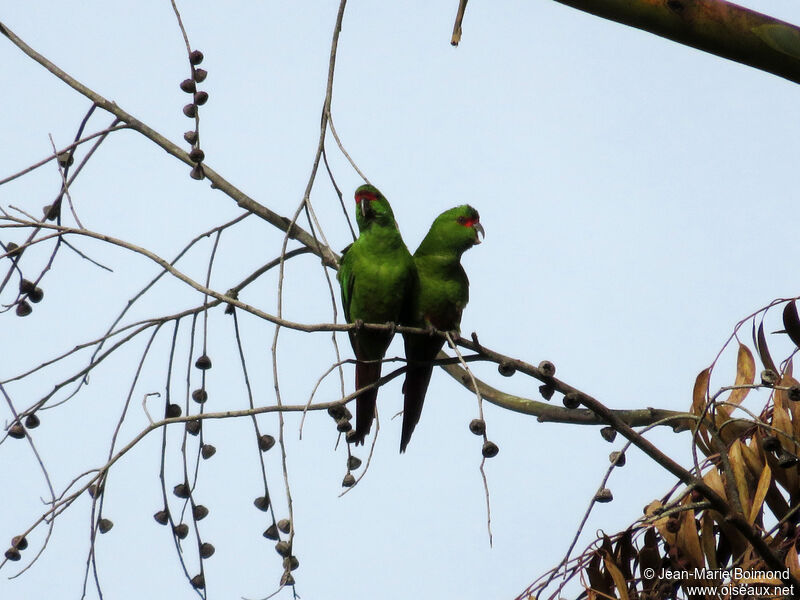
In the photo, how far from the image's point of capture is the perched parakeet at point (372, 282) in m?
4.32

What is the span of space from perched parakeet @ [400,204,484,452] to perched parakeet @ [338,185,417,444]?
0.29 ft

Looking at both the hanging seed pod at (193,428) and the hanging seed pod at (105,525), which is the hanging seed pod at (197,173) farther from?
the hanging seed pod at (105,525)

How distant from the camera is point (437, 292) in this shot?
4410 mm

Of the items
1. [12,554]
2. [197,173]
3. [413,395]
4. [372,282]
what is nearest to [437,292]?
[372,282]

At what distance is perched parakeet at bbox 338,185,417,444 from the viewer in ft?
14.2

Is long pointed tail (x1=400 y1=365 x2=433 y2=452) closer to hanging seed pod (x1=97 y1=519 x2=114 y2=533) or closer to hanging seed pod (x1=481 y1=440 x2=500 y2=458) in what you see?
hanging seed pod (x1=97 y1=519 x2=114 y2=533)

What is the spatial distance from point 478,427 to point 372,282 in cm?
179

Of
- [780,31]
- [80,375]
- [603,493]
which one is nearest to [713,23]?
[780,31]

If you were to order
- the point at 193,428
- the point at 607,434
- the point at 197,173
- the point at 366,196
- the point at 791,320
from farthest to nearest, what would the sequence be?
the point at 366,196
the point at 197,173
the point at 193,428
the point at 607,434
the point at 791,320

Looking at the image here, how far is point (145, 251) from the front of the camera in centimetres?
260

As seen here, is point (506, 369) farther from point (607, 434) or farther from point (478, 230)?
point (478, 230)

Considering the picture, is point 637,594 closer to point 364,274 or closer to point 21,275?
point 364,274

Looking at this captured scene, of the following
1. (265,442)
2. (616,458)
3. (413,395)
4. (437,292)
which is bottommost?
(616,458)

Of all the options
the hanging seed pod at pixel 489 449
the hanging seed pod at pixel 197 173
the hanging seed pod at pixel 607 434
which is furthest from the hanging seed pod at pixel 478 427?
the hanging seed pod at pixel 197 173
